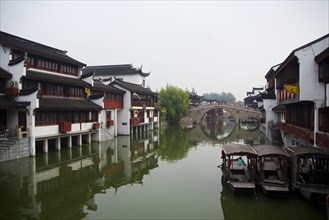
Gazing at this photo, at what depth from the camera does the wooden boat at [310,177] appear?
1274 cm

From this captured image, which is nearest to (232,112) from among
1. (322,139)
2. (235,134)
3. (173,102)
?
(173,102)

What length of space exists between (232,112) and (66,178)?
5485 cm

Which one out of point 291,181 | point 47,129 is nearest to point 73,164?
point 47,129

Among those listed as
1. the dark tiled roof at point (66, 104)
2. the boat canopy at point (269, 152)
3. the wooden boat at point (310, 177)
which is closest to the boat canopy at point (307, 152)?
the wooden boat at point (310, 177)

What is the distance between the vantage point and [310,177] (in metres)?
14.7

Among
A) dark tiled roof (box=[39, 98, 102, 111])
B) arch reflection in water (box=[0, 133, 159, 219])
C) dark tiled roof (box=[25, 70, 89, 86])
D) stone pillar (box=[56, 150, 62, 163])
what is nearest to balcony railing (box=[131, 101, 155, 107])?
dark tiled roof (box=[39, 98, 102, 111])

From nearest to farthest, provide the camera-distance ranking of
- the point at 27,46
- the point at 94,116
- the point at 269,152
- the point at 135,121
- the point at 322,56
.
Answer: the point at 269,152
the point at 322,56
the point at 27,46
the point at 94,116
the point at 135,121

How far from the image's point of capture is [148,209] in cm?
1294

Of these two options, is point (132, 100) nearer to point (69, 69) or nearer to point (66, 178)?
point (69, 69)

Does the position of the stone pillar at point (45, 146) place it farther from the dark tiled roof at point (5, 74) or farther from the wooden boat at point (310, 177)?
the wooden boat at point (310, 177)

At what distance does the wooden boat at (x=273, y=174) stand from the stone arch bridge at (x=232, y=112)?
49.1 meters

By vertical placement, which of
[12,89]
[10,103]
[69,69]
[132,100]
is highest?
[69,69]

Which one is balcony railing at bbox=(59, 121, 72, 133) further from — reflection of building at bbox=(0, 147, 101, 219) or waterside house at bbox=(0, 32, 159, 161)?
reflection of building at bbox=(0, 147, 101, 219)

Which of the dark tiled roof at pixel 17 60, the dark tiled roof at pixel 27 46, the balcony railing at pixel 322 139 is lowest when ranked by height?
the balcony railing at pixel 322 139
